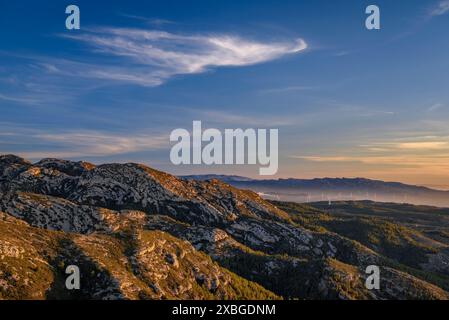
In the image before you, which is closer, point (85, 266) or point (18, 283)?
point (18, 283)

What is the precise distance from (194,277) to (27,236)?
7297 centimetres

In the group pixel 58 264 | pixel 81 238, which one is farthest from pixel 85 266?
pixel 81 238

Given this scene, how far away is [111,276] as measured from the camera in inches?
5561
